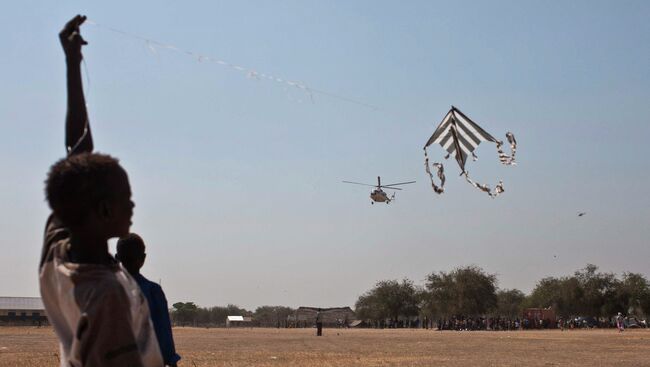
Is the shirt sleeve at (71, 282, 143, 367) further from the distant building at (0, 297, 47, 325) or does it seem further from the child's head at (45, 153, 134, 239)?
the distant building at (0, 297, 47, 325)

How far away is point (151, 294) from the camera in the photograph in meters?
5.44

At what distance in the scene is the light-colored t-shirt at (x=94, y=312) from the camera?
2.37 meters

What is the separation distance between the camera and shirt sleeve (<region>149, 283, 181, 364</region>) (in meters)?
5.40

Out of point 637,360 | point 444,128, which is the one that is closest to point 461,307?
point 637,360

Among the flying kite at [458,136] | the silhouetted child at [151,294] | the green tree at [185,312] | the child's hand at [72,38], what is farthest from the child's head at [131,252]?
the green tree at [185,312]

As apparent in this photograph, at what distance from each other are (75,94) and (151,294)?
2.42m

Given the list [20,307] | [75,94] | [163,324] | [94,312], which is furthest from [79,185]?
[20,307]

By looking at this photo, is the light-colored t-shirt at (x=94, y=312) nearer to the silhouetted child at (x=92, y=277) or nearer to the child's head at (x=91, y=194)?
the silhouetted child at (x=92, y=277)

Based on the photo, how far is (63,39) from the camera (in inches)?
128

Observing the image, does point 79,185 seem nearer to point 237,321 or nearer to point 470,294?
point 470,294

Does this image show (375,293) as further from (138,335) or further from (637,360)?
(138,335)

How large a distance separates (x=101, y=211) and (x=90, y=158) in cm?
17

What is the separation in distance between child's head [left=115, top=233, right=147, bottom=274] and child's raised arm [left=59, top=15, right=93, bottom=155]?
215 cm

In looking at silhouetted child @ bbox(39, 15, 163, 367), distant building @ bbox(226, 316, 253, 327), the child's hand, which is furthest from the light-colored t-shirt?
distant building @ bbox(226, 316, 253, 327)
